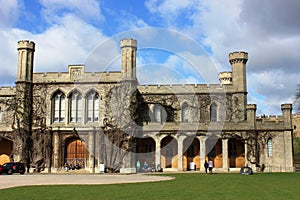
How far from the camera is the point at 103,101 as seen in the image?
4016cm

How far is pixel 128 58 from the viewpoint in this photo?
1572 inches

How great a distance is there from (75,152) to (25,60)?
33.8 ft

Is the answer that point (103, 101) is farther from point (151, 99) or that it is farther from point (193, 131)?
point (193, 131)

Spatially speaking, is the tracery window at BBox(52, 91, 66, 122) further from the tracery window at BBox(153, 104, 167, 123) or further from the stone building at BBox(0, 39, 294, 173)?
the tracery window at BBox(153, 104, 167, 123)

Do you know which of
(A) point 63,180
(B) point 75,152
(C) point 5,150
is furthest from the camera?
(C) point 5,150

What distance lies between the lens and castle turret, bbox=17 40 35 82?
131 feet

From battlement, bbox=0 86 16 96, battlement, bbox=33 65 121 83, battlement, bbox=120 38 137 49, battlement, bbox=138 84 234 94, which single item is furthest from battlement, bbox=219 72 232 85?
battlement, bbox=0 86 16 96

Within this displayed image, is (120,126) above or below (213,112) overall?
below

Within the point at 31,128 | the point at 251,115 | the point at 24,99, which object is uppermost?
the point at 24,99

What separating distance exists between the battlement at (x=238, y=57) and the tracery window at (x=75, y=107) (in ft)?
53.5

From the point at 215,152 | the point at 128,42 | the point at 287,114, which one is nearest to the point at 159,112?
the point at 215,152

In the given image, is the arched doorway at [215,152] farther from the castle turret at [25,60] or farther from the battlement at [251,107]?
the castle turret at [25,60]

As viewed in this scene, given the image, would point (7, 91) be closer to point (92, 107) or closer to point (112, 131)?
point (92, 107)

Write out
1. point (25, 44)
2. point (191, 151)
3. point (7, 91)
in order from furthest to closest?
1. point (7, 91)
2. point (191, 151)
3. point (25, 44)
